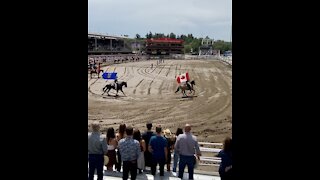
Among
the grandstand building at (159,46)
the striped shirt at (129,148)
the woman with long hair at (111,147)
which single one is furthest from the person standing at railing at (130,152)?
the grandstand building at (159,46)

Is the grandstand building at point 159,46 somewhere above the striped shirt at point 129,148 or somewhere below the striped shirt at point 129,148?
above

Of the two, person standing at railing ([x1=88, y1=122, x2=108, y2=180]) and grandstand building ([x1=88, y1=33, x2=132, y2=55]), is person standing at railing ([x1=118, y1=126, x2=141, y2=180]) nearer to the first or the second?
person standing at railing ([x1=88, y1=122, x2=108, y2=180])

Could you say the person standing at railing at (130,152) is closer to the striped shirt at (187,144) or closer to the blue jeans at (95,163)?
the blue jeans at (95,163)

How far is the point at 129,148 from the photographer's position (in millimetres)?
5961

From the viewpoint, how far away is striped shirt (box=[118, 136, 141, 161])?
5.95 metres

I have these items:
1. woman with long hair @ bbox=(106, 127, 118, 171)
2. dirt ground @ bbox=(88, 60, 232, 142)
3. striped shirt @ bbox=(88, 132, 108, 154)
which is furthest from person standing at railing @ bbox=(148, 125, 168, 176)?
dirt ground @ bbox=(88, 60, 232, 142)

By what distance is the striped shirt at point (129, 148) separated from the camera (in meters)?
5.95
